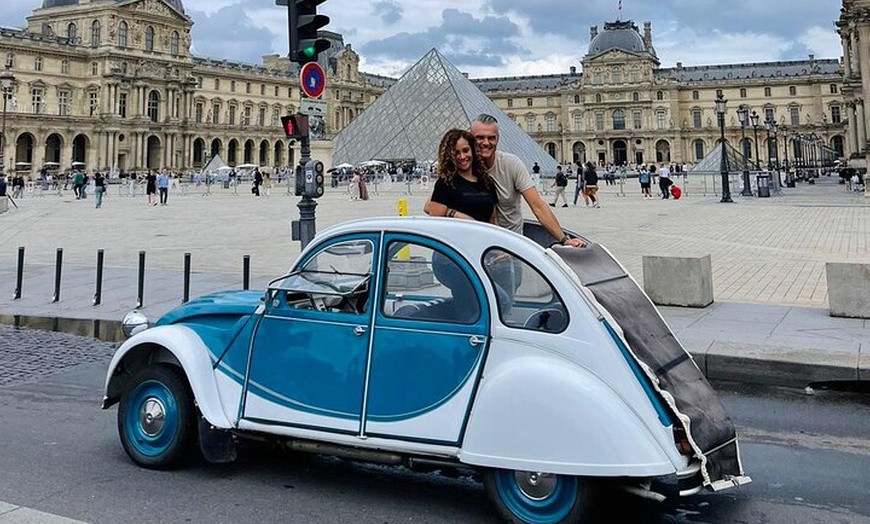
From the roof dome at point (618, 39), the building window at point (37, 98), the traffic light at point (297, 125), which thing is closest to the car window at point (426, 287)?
the traffic light at point (297, 125)

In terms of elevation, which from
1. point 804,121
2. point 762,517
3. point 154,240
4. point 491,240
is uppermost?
point 804,121

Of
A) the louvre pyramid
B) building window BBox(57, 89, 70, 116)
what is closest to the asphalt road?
the louvre pyramid

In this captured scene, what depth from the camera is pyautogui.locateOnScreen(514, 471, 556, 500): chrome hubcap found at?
131 inches

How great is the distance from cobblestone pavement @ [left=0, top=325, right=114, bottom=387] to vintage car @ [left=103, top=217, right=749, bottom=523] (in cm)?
367

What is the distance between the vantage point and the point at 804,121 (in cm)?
10881

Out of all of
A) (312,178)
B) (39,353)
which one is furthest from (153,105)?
(39,353)

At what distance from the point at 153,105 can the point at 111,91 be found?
5943 mm


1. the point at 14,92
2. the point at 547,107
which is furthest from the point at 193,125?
the point at 547,107

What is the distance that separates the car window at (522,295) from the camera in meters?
3.39

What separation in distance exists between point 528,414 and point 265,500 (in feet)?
5.38

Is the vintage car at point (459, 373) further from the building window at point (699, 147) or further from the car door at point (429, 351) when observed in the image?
the building window at point (699, 147)

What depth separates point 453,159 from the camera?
15.9 feet

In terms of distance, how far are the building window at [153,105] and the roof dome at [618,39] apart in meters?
70.4

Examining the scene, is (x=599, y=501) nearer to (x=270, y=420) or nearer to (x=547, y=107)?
(x=270, y=420)
